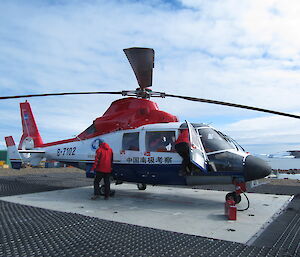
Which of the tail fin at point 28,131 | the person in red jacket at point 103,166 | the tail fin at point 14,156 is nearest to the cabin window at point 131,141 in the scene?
the person in red jacket at point 103,166

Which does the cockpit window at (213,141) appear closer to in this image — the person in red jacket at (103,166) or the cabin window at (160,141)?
the cabin window at (160,141)

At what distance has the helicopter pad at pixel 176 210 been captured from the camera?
177 inches

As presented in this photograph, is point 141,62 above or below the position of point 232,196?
above

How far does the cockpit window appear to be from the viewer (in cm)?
654

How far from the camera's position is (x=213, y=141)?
668cm

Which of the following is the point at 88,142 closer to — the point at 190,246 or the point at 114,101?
the point at 114,101

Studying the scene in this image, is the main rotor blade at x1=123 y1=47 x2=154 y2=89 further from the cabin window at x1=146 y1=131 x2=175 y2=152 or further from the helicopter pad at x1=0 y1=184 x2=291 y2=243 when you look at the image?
the helicopter pad at x1=0 y1=184 x2=291 y2=243

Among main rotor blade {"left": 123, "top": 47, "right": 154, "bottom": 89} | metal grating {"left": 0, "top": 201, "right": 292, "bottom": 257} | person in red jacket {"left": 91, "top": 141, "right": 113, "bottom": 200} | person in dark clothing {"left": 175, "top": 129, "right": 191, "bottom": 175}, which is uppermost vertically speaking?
main rotor blade {"left": 123, "top": 47, "right": 154, "bottom": 89}

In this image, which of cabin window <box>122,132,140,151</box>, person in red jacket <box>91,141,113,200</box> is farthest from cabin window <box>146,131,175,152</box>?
person in red jacket <box>91,141,113,200</box>

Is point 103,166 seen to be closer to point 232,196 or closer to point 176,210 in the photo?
point 176,210

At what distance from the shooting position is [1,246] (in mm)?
3326

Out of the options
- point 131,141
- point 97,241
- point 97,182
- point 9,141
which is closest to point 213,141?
point 131,141

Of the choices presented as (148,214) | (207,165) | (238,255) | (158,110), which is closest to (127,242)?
(238,255)

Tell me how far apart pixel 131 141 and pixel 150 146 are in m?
0.70
